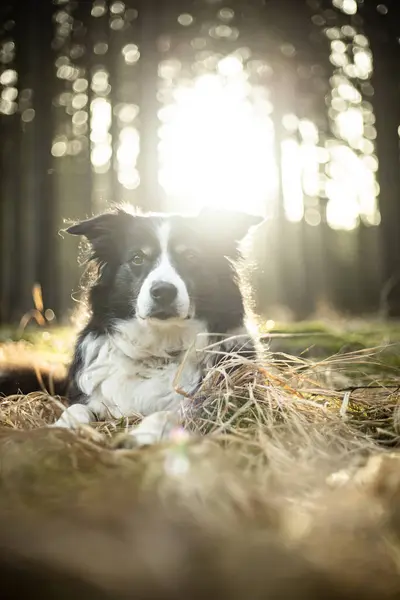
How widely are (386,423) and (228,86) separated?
9.56 m

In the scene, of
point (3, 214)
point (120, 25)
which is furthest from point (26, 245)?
point (120, 25)

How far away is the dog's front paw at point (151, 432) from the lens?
68.2 inches

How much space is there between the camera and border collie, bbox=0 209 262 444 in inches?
108

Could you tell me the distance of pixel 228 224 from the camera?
10.6 ft

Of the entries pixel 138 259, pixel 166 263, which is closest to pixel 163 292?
pixel 166 263

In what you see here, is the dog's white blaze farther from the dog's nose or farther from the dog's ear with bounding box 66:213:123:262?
the dog's ear with bounding box 66:213:123:262

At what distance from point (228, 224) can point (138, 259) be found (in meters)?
0.62

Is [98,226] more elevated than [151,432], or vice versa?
[98,226]

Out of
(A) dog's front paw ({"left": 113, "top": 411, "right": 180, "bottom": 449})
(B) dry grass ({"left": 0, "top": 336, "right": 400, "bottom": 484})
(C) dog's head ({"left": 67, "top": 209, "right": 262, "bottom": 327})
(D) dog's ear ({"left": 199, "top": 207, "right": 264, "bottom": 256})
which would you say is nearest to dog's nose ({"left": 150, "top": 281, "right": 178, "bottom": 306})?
(C) dog's head ({"left": 67, "top": 209, "right": 262, "bottom": 327})

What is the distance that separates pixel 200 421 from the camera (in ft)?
7.29

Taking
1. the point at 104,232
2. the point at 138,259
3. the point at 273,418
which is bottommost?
the point at 273,418

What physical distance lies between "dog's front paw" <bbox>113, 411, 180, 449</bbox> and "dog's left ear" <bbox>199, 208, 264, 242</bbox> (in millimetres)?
1412

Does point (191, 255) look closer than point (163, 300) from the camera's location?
No

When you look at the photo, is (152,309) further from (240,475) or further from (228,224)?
(240,475)
